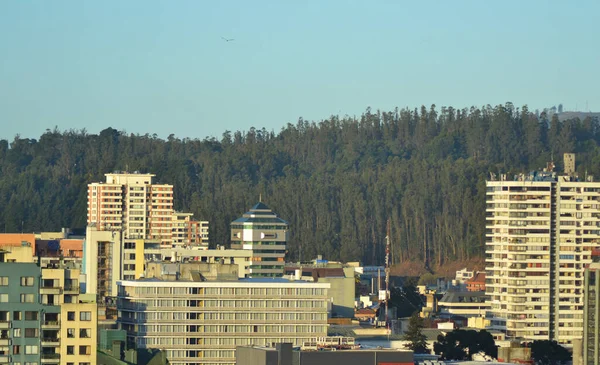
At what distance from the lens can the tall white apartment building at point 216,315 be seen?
117625 mm

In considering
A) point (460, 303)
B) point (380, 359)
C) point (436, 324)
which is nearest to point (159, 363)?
point (380, 359)

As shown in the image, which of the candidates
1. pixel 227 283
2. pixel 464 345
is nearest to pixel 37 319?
pixel 227 283

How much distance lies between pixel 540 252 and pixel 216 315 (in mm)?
42587

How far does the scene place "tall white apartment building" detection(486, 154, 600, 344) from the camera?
15388 centimetres

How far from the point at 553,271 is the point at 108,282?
34.1m

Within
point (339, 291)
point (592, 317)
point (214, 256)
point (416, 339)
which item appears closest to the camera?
point (592, 317)

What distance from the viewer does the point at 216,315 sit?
11981 centimetres

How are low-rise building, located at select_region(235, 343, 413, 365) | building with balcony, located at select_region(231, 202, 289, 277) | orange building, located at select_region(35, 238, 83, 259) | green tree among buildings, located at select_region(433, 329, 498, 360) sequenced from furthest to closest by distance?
building with balcony, located at select_region(231, 202, 289, 277) → orange building, located at select_region(35, 238, 83, 259) → green tree among buildings, located at select_region(433, 329, 498, 360) → low-rise building, located at select_region(235, 343, 413, 365)

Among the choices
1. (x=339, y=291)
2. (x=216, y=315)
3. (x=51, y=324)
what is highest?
(x=51, y=324)

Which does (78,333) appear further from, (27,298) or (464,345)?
(464,345)

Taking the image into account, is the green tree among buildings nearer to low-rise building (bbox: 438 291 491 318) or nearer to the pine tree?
the pine tree

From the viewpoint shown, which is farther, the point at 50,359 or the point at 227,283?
the point at 227,283

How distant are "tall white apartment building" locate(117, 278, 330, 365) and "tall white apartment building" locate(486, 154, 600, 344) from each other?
3471 cm

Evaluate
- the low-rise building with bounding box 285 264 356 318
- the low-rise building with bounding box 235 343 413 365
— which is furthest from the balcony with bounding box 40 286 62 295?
the low-rise building with bounding box 285 264 356 318
